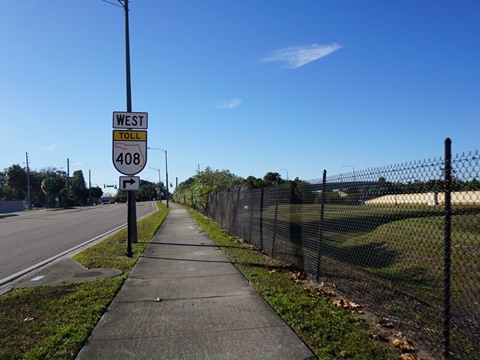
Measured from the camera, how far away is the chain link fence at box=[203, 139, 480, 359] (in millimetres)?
3770

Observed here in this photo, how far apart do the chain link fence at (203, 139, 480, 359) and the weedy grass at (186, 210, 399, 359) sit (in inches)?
17.9

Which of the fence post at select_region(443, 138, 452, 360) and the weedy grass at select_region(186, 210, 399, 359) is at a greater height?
the fence post at select_region(443, 138, 452, 360)

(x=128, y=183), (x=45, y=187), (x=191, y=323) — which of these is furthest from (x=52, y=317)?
(x=45, y=187)

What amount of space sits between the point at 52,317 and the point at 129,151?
5984 millimetres

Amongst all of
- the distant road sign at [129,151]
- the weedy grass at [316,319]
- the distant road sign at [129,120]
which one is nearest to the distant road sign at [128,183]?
the distant road sign at [129,151]

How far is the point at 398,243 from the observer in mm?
5336

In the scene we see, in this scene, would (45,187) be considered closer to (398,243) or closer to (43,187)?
(43,187)

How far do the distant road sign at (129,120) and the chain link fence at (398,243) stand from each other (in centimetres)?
415

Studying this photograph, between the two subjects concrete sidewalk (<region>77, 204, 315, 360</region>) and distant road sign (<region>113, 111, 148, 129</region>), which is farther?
distant road sign (<region>113, 111, 148, 129</region>)

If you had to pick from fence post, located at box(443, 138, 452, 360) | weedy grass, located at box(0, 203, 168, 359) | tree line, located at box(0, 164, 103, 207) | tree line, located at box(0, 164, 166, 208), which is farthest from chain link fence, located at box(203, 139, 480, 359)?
tree line, located at box(0, 164, 103, 207)

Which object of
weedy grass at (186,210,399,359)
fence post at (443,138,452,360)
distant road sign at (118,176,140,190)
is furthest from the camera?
distant road sign at (118,176,140,190)

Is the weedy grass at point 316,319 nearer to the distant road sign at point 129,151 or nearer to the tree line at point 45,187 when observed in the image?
the distant road sign at point 129,151

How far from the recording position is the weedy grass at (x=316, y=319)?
3.90 m

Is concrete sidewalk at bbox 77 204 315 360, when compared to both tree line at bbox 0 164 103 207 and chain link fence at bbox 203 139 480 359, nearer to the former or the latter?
chain link fence at bbox 203 139 480 359
